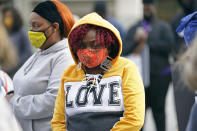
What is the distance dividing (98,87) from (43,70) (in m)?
0.71

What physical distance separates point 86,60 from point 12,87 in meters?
0.94

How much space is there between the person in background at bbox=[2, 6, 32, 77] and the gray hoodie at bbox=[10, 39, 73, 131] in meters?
2.87

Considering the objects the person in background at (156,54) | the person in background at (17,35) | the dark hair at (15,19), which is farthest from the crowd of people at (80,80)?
the dark hair at (15,19)

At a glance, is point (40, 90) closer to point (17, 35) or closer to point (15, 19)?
point (17, 35)

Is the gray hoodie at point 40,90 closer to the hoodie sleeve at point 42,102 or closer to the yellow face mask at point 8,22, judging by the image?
the hoodie sleeve at point 42,102

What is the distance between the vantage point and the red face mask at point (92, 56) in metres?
3.26

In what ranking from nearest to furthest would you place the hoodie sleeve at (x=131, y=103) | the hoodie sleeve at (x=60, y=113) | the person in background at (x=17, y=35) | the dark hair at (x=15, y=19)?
the hoodie sleeve at (x=131, y=103), the hoodie sleeve at (x=60, y=113), the person in background at (x=17, y=35), the dark hair at (x=15, y=19)

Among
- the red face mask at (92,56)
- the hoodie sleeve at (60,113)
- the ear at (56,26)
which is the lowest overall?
the hoodie sleeve at (60,113)

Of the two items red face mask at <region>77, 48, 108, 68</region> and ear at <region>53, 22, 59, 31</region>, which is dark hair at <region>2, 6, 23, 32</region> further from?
red face mask at <region>77, 48, 108, 68</region>

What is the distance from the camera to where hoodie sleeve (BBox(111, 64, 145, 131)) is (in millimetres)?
3074

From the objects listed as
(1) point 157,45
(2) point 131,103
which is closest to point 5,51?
(2) point 131,103

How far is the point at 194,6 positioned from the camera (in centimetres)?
593

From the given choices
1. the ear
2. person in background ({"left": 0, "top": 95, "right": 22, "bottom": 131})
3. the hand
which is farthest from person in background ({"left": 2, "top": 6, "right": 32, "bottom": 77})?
person in background ({"left": 0, "top": 95, "right": 22, "bottom": 131})

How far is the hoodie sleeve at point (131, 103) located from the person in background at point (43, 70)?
723mm
